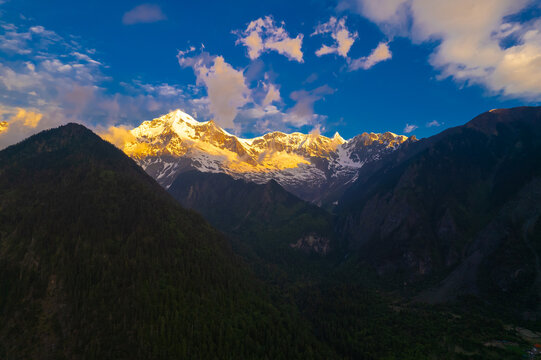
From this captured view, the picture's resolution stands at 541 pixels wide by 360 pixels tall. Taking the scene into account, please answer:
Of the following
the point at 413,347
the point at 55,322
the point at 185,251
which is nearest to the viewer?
the point at 55,322

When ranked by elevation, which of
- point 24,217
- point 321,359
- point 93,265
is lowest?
point 321,359

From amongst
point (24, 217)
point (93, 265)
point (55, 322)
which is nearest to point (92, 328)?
point (55, 322)

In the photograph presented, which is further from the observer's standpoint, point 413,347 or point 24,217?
point 24,217

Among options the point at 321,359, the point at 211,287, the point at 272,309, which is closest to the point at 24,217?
the point at 211,287

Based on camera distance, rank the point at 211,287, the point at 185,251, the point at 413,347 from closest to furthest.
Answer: the point at 413,347 < the point at 211,287 < the point at 185,251

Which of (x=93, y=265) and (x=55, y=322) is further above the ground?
(x=93, y=265)

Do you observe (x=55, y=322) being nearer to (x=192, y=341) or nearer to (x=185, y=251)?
(x=192, y=341)
